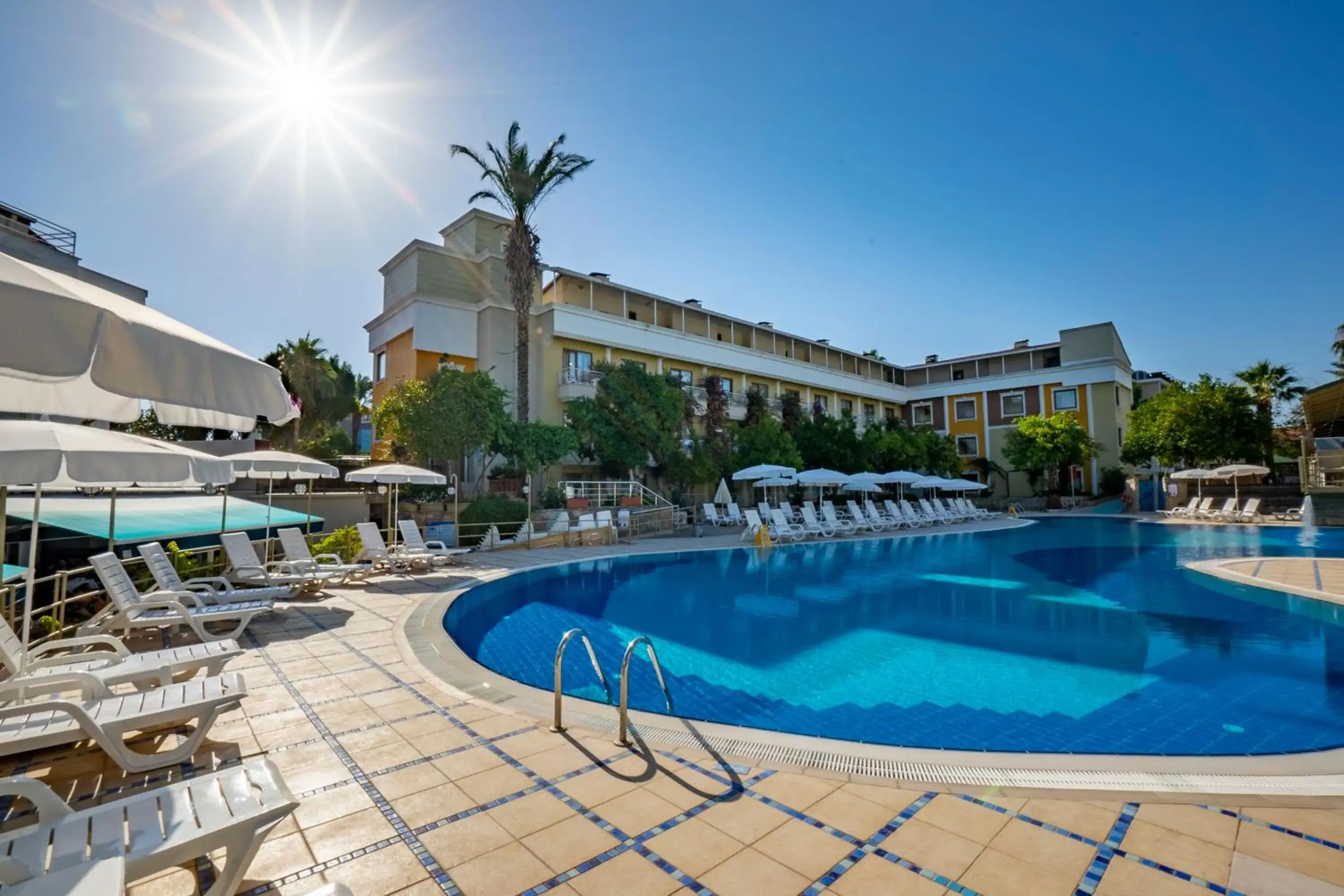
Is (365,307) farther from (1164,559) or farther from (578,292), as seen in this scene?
(1164,559)

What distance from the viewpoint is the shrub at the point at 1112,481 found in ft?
122

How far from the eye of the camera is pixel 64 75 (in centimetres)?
A: 761

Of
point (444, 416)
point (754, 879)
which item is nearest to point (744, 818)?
point (754, 879)

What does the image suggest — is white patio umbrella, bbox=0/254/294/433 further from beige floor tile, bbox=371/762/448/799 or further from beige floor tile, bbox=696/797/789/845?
beige floor tile, bbox=696/797/789/845

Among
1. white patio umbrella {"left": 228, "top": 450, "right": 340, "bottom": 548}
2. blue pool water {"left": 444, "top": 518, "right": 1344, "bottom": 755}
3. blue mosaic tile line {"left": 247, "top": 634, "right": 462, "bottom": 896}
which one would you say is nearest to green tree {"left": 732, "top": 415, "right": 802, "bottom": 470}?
blue pool water {"left": 444, "top": 518, "right": 1344, "bottom": 755}

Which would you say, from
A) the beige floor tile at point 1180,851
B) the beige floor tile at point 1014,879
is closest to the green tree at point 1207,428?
the beige floor tile at point 1180,851

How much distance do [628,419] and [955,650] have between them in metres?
17.4

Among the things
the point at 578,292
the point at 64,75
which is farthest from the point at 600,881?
the point at 578,292

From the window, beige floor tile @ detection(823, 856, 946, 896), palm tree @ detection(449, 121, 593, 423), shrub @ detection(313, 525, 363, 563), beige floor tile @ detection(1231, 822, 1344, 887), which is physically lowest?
beige floor tile @ detection(1231, 822, 1344, 887)

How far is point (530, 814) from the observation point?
3072 mm

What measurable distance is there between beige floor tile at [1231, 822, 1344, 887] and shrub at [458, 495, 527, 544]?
A: 49.2ft

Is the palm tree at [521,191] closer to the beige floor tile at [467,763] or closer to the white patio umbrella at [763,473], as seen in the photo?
the white patio umbrella at [763,473]

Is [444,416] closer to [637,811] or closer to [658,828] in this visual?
[637,811]

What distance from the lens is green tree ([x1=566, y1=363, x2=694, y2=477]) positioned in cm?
2362
